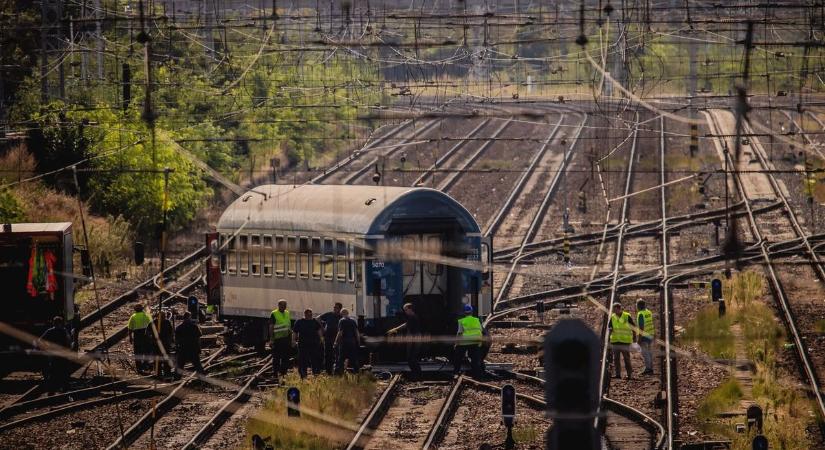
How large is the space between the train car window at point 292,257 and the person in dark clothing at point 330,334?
7.69ft

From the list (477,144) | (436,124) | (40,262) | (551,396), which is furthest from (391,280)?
(436,124)

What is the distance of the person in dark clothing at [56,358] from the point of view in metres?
21.2

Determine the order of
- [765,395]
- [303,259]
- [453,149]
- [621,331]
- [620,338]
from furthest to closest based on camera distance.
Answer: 1. [453,149]
2. [303,259]
3. [621,331]
4. [620,338]
5. [765,395]

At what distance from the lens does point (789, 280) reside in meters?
30.2

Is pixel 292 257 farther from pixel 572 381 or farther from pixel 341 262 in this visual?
pixel 572 381

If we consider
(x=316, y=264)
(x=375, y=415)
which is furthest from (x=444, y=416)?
(x=316, y=264)

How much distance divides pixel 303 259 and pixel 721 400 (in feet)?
24.4

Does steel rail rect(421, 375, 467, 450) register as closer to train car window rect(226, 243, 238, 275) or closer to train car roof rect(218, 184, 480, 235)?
train car roof rect(218, 184, 480, 235)

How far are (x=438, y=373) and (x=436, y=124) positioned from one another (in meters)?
36.8

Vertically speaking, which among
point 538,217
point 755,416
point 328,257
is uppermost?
point 328,257

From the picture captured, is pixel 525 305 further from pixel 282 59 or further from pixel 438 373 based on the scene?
pixel 282 59

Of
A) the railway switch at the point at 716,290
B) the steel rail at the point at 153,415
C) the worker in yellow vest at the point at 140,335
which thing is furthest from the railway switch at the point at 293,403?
the railway switch at the point at 716,290

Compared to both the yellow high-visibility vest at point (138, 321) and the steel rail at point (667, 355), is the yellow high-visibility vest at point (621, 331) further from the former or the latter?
the yellow high-visibility vest at point (138, 321)

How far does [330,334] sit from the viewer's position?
21578mm
